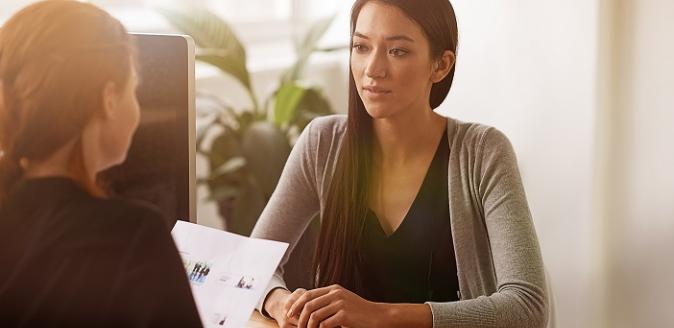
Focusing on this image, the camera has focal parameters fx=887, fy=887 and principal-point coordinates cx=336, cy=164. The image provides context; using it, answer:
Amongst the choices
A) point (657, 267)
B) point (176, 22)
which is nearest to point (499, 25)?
point (657, 267)

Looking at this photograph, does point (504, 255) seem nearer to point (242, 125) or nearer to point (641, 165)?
point (641, 165)

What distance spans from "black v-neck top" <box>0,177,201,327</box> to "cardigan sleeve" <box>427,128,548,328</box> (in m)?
0.62

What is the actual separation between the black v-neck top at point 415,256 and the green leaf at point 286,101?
1.06 meters

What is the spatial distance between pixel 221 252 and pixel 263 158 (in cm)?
134

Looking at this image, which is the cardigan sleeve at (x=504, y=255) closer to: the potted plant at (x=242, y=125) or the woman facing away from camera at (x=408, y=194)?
the woman facing away from camera at (x=408, y=194)

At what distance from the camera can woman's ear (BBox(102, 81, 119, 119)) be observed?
21.4 inches

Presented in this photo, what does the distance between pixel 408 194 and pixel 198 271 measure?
0.53 metres

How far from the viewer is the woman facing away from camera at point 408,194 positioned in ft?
3.92

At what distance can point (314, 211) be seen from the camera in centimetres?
144

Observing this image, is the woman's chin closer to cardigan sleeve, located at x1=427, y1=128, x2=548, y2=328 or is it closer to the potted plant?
cardigan sleeve, located at x1=427, y1=128, x2=548, y2=328

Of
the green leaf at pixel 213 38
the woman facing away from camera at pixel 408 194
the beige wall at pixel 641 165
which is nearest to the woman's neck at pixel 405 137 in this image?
the woman facing away from camera at pixel 408 194

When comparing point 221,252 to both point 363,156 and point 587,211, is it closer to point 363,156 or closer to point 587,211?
point 363,156

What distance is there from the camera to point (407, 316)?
42.6 inches

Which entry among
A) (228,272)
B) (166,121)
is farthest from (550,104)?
(228,272)
